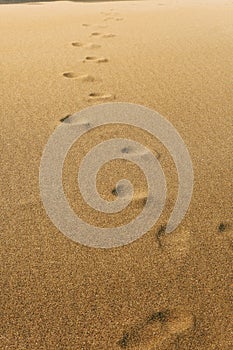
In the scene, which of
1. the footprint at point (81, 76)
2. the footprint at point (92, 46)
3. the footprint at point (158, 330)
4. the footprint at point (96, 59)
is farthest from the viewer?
the footprint at point (92, 46)

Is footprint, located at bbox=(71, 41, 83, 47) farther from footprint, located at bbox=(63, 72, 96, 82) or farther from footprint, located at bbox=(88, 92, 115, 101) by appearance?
footprint, located at bbox=(88, 92, 115, 101)

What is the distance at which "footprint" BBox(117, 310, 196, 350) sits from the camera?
36.4 inches

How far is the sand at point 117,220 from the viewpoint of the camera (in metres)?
0.96

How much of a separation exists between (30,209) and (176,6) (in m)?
3.68

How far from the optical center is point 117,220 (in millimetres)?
1265

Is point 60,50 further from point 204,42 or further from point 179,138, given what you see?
point 179,138

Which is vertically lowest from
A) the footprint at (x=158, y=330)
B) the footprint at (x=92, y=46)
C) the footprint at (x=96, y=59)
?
the footprint at (x=158, y=330)

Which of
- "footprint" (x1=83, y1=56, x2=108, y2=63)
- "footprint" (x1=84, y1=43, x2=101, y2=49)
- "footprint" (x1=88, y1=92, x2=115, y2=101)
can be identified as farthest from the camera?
"footprint" (x1=84, y1=43, x2=101, y2=49)

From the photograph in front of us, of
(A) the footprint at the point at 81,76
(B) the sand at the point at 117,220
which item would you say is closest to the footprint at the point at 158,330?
(B) the sand at the point at 117,220

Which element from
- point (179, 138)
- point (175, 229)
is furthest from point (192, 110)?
point (175, 229)

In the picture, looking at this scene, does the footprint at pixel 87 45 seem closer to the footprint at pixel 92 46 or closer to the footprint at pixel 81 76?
the footprint at pixel 92 46

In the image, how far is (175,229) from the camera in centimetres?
123

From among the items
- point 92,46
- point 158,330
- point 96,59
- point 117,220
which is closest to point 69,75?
point 96,59

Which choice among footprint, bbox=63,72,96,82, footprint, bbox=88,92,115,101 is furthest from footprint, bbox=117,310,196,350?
footprint, bbox=63,72,96,82
